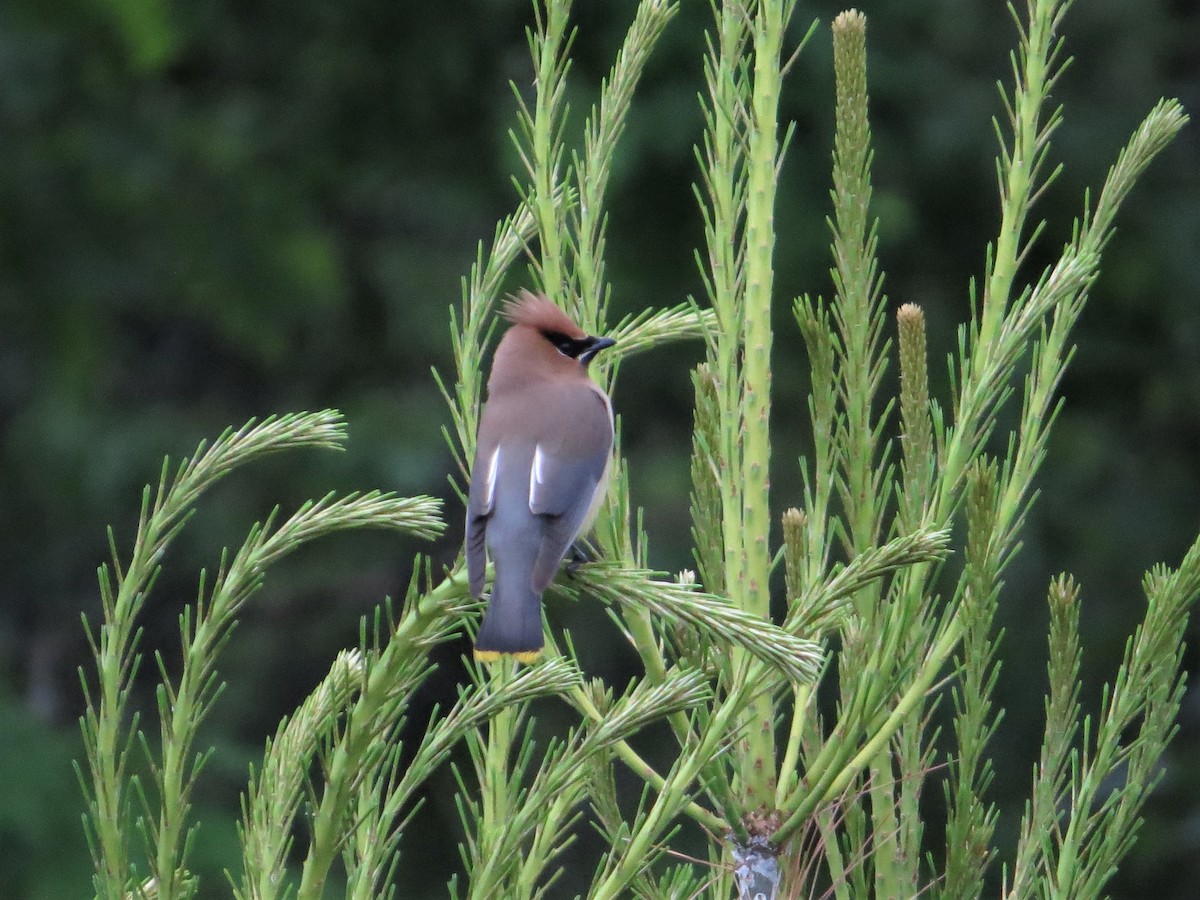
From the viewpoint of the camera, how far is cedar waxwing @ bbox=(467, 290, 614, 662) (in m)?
2.27

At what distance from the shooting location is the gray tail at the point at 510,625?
2197 mm

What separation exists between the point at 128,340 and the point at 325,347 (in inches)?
58.0

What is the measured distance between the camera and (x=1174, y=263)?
830 cm

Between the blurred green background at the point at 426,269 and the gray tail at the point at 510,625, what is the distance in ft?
16.3

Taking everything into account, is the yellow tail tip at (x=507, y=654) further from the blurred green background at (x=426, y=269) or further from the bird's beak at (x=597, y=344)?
the blurred green background at (x=426, y=269)

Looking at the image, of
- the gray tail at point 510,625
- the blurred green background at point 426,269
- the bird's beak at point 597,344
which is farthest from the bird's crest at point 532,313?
the blurred green background at point 426,269

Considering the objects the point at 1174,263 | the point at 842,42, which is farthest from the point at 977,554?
the point at 1174,263

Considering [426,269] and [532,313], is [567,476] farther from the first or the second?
[426,269]

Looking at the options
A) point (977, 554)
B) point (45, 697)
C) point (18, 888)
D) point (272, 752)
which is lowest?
point (45, 697)

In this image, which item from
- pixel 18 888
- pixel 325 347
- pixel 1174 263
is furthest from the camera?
pixel 325 347

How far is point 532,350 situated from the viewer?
3.24m

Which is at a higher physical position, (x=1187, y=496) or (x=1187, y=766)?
→ (x=1187, y=496)

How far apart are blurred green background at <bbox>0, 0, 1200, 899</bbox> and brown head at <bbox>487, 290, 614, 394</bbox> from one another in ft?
12.7

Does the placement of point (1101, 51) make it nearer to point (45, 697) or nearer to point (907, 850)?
point (45, 697)
